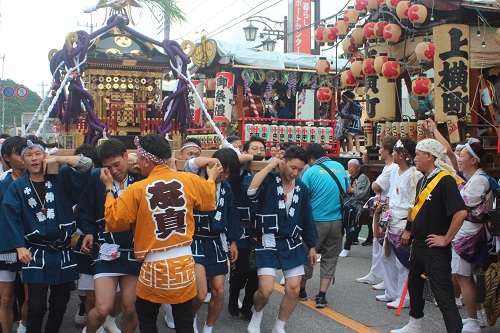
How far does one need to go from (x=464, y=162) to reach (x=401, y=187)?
3.81 feet

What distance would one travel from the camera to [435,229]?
598 cm

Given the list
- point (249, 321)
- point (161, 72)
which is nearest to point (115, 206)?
point (249, 321)

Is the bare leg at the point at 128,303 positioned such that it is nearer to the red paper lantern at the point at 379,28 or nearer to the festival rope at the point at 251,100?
the red paper lantern at the point at 379,28

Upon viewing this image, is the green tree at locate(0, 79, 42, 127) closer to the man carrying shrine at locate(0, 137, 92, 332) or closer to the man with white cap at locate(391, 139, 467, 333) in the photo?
the man carrying shrine at locate(0, 137, 92, 332)

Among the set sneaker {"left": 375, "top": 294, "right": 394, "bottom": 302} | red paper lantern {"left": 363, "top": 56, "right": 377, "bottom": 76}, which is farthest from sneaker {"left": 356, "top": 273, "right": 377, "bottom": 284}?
red paper lantern {"left": 363, "top": 56, "right": 377, "bottom": 76}

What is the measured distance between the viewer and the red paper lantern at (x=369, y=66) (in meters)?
14.3

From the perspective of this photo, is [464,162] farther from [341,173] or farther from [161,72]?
[161,72]

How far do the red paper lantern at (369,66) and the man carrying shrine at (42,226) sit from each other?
32.0 ft

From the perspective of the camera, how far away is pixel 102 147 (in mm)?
5484

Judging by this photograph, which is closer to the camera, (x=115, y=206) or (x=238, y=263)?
(x=115, y=206)

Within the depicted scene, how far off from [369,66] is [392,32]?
90 cm

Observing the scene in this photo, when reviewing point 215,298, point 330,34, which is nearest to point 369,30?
point 330,34

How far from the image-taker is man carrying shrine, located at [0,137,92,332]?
5.49 m

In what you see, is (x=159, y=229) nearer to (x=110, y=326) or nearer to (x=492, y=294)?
(x=110, y=326)
